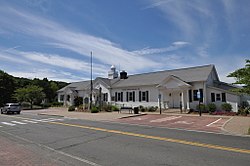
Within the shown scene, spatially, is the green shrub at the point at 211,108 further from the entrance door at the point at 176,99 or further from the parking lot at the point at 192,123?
the parking lot at the point at 192,123

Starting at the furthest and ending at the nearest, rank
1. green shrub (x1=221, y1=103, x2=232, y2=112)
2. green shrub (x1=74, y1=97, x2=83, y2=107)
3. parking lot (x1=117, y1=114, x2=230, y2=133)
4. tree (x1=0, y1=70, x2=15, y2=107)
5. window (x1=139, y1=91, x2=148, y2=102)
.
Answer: tree (x1=0, y1=70, x2=15, y2=107) < green shrub (x1=74, y1=97, x2=83, y2=107) < window (x1=139, y1=91, x2=148, y2=102) < green shrub (x1=221, y1=103, x2=232, y2=112) < parking lot (x1=117, y1=114, x2=230, y2=133)

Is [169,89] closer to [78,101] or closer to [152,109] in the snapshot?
[152,109]

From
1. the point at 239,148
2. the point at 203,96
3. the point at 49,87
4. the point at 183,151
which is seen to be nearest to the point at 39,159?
the point at 183,151

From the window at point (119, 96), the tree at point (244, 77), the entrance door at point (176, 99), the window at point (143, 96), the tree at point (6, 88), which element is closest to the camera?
the tree at point (244, 77)

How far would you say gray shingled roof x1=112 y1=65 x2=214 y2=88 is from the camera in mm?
29794

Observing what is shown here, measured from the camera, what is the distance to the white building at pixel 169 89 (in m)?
27.8

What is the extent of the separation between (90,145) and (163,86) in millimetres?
22937

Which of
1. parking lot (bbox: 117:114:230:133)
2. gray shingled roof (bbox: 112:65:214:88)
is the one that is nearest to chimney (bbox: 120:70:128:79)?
gray shingled roof (bbox: 112:65:214:88)

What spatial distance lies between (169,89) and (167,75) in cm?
483

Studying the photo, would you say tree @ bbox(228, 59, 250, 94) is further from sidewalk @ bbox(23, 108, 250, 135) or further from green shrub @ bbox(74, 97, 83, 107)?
green shrub @ bbox(74, 97, 83, 107)

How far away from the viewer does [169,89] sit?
101 ft

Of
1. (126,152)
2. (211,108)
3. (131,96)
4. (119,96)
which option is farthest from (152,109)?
(126,152)

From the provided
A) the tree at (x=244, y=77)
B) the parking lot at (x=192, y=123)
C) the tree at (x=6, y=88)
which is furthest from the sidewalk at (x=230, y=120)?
the tree at (x=6, y=88)

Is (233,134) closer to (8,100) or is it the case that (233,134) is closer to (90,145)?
(90,145)
